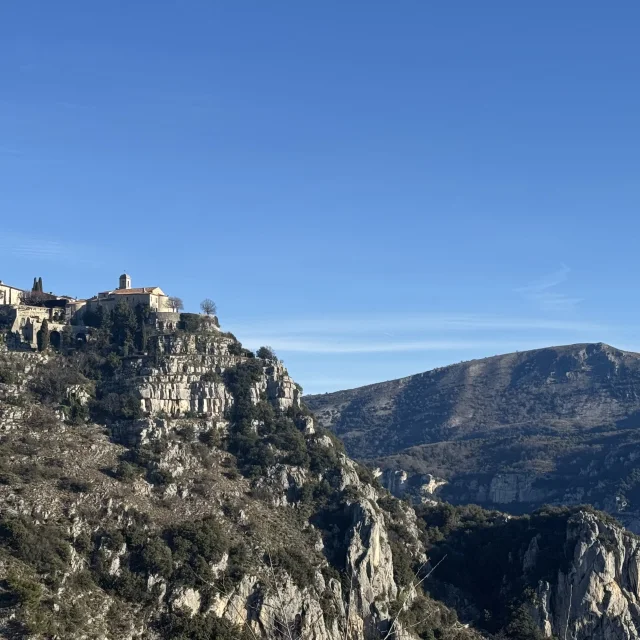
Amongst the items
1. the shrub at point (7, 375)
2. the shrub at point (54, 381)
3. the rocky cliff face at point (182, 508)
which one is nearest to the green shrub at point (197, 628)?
the rocky cliff face at point (182, 508)

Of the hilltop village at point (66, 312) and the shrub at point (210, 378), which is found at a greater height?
the hilltop village at point (66, 312)

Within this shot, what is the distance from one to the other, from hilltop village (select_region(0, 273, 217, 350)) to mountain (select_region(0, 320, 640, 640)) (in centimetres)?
201

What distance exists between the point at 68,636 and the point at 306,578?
2902 cm

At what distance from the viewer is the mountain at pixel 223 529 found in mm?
107688

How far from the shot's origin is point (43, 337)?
141625mm

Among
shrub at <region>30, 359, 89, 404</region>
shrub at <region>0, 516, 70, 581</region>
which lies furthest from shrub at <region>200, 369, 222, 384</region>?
shrub at <region>0, 516, 70, 581</region>

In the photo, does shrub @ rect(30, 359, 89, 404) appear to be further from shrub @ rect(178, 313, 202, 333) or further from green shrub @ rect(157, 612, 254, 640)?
green shrub @ rect(157, 612, 254, 640)

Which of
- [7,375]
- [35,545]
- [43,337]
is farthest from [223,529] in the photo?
[43,337]

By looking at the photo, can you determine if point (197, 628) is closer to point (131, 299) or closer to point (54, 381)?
point (54, 381)

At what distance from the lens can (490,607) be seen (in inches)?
5148

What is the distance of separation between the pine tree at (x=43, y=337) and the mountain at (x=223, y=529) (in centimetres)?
138

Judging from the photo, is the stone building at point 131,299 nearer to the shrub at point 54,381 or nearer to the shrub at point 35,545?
the shrub at point 54,381

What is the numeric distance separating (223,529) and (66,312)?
45.1m

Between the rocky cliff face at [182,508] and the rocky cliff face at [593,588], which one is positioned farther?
the rocky cliff face at [593,588]
